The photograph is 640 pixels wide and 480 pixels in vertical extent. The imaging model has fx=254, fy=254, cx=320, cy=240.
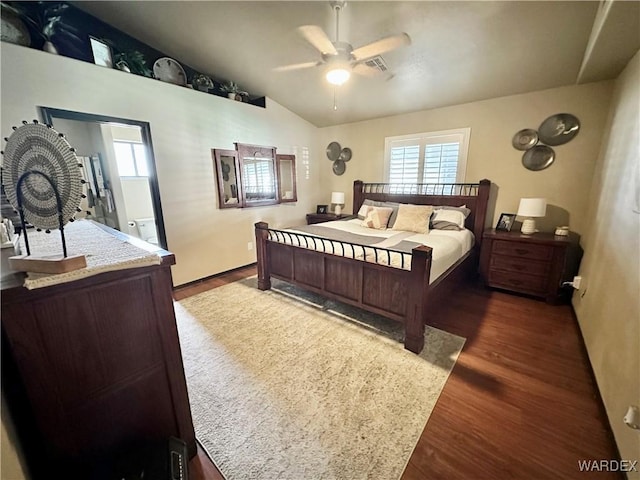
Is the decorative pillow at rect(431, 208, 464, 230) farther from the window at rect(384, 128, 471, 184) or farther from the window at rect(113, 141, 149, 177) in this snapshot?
the window at rect(113, 141, 149, 177)

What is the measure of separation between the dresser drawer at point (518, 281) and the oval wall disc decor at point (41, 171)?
3.91m

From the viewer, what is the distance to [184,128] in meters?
3.28

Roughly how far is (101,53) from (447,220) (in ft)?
14.4

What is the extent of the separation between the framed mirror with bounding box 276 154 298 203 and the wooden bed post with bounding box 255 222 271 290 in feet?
4.88

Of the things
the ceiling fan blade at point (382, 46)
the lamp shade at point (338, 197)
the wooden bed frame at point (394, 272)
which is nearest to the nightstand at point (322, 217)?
the lamp shade at point (338, 197)

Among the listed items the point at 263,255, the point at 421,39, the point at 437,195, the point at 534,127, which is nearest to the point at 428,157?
the point at 437,195

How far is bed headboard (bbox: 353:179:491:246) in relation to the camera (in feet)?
11.6

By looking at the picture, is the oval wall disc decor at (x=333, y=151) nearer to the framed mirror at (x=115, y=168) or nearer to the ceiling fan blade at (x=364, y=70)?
the ceiling fan blade at (x=364, y=70)

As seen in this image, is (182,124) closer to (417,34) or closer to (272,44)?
(272,44)

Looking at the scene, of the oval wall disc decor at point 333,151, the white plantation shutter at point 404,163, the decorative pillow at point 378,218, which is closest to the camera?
the decorative pillow at point 378,218

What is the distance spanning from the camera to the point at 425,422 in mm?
1534

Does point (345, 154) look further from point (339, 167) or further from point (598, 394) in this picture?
point (598, 394)

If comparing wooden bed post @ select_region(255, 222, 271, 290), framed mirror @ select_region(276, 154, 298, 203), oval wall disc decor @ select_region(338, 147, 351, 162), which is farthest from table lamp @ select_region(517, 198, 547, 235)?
framed mirror @ select_region(276, 154, 298, 203)

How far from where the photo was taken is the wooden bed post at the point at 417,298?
6.70 feet
